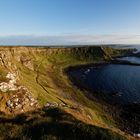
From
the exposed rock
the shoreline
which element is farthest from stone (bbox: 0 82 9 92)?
the shoreline

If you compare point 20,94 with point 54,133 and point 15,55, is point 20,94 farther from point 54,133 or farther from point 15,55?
point 15,55

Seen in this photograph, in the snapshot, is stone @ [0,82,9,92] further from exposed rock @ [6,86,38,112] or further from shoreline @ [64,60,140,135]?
shoreline @ [64,60,140,135]

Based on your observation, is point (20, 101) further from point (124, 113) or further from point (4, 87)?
point (124, 113)

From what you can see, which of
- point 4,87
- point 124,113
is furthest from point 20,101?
point 124,113

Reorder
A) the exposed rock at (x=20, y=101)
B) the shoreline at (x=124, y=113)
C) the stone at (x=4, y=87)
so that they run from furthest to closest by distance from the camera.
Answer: the shoreline at (x=124, y=113) → the stone at (x=4, y=87) → the exposed rock at (x=20, y=101)

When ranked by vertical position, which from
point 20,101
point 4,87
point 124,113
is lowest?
point 124,113

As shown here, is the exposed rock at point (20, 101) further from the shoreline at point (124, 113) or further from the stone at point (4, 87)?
the shoreline at point (124, 113)

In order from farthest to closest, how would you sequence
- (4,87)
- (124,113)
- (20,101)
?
(124,113)
(4,87)
(20,101)

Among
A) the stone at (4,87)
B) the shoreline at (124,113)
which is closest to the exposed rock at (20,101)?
the stone at (4,87)

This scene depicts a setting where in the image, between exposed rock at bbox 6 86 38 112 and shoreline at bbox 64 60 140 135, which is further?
shoreline at bbox 64 60 140 135

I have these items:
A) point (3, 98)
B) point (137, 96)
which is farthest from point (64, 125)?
point (137, 96)

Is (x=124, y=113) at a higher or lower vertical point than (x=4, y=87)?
lower
